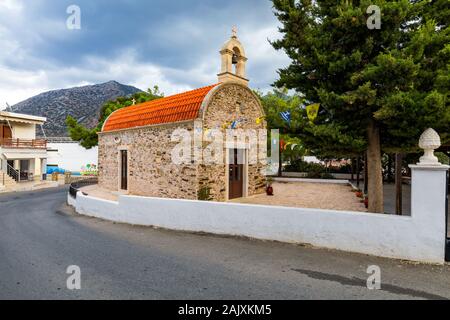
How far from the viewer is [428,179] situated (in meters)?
4.88

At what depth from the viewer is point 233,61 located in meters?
12.7

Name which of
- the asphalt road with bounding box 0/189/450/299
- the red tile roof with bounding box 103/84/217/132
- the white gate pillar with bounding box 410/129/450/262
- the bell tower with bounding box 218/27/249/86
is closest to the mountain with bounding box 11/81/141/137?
the red tile roof with bounding box 103/84/217/132

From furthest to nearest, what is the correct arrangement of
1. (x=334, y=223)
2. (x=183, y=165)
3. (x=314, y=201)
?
1. (x=314, y=201)
2. (x=183, y=165)
3. (x=334, y=223)

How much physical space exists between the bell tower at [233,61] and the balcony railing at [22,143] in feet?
75.8

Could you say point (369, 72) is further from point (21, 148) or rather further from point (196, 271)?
point (21, 148)

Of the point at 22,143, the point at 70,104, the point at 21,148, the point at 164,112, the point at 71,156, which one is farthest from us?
the point at 70,104

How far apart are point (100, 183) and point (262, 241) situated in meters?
13.5

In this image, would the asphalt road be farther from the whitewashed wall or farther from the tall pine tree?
the whitewashed wall

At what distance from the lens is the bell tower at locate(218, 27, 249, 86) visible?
1201 cm

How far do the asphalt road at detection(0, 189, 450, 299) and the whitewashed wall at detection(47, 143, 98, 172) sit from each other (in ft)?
112

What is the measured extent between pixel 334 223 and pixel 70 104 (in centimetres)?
14497

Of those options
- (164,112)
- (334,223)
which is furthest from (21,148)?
(334,223)

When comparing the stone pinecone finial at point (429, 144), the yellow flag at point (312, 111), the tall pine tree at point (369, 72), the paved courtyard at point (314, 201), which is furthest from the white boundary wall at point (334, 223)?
the paved courtyard at point (314, 201)

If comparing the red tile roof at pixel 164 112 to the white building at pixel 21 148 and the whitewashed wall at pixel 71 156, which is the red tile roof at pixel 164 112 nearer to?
the white building at pixel 21 148
